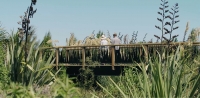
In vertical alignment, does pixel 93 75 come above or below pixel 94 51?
below

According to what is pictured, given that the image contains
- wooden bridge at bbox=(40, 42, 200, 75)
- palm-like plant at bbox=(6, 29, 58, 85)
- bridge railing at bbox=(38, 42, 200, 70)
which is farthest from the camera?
wooden bridge at bbox=(40, 42, 200, 75)

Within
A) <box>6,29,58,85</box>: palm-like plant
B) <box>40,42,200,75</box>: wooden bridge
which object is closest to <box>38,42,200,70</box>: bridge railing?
<box>40,42,200,75</box>: wooden bridge

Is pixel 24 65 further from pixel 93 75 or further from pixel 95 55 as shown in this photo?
pixel 95 55

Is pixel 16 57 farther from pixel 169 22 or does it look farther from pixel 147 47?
pixel 169 22

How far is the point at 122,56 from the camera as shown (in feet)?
49.1

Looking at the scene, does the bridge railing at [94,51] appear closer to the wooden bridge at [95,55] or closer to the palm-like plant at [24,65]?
the wooden bridge at [95,55]

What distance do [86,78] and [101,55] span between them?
175cm

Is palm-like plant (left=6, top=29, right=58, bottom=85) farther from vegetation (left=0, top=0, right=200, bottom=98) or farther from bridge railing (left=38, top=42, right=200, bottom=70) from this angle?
bridge railing (left=38, top=42, right=200, bottom=70)

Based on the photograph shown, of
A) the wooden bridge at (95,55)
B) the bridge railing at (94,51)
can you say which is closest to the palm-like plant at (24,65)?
the bridge railing at (94,51)

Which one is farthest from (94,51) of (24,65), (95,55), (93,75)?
(24,65)

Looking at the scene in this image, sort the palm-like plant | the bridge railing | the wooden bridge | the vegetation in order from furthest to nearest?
the wooden bridge
the bridge railing
the palm-like plant
the vegetation

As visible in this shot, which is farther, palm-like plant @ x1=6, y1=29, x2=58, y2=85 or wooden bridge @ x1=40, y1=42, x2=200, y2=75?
wooden bridge @ x1=40, y1=42, x2=200, y2=75

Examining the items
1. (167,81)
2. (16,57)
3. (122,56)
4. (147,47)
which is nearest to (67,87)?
(167,81)

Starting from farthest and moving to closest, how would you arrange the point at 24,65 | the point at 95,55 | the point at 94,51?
the point at 95,55 → the point at 94,51 → the point at 24,65
